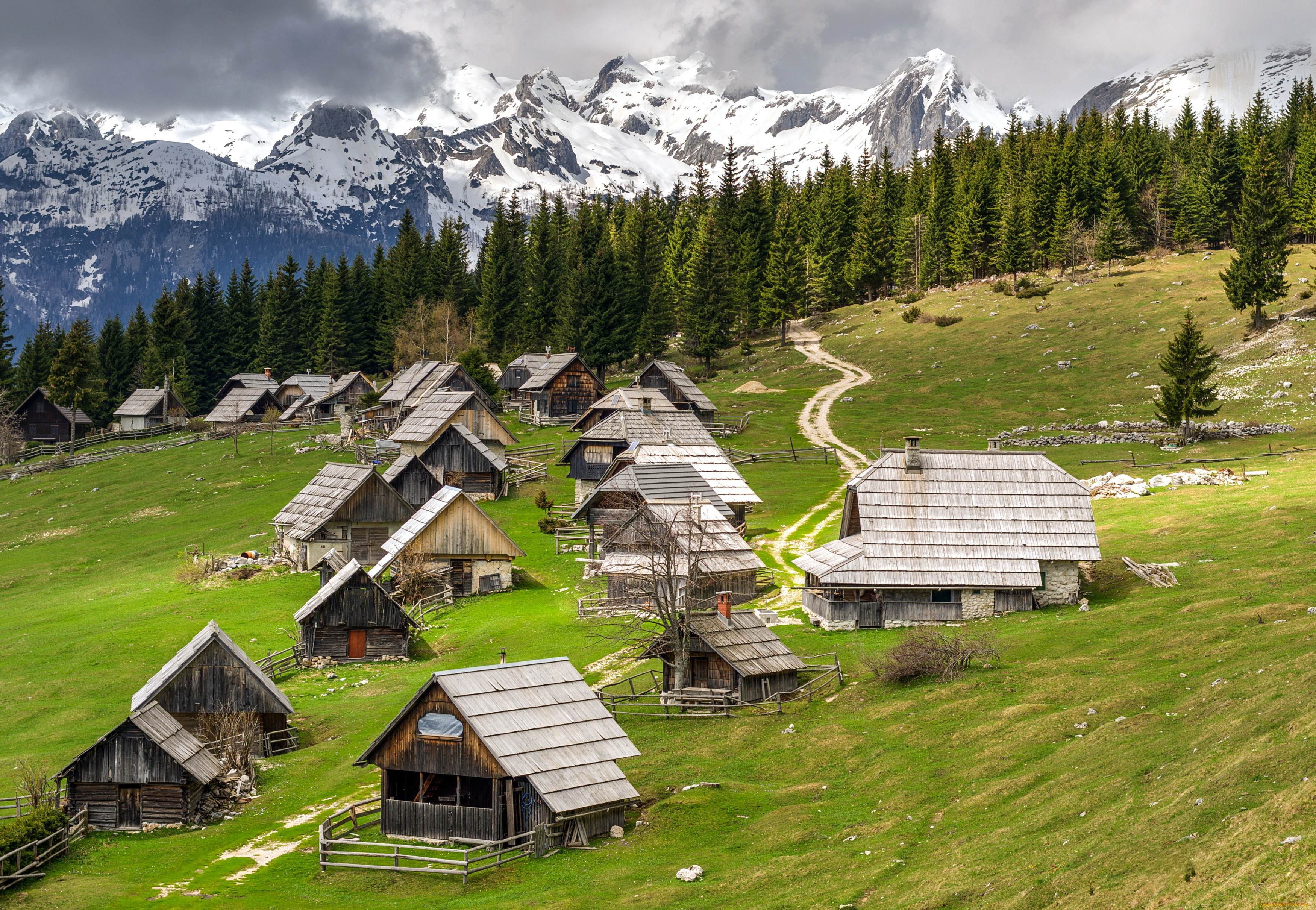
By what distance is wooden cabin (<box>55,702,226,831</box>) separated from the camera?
3228cm

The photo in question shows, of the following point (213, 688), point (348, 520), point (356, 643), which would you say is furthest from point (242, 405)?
point (213, 688)

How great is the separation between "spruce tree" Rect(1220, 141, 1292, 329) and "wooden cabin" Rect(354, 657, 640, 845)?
279 feet

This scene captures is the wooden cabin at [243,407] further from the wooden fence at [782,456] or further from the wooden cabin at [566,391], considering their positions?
the wooden fence at [782,456]

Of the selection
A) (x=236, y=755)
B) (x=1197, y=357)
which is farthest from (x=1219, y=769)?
(x=1197, y=357)

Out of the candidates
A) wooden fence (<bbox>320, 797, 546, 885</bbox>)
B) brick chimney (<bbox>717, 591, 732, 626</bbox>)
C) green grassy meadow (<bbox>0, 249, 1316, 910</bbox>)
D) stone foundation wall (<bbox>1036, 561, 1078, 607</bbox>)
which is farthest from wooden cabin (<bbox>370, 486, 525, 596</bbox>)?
wooden fence (<bbox>320, 797, 546, 885</bbox>)

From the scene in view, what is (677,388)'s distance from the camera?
91.8m

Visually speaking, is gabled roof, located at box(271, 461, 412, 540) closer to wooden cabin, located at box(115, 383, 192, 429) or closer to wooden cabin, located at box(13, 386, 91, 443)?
wooden cabin, located at box(115, 383, 192, 429)

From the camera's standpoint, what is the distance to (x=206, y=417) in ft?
375

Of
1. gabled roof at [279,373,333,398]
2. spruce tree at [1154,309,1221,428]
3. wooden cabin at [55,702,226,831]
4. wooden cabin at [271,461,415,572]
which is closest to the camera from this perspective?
wooden cabin at [55,702,226,831]

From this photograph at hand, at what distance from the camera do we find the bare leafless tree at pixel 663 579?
125 feet

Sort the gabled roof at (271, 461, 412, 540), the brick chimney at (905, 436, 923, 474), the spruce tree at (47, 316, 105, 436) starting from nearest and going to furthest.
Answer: the brick chimney at (905, 436, 923, 474), the gabled roof at (271, 461, 412, 540), the spruce tree at (47, 316, 105, 436)

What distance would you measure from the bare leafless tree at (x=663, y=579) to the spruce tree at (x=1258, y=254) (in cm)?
6441

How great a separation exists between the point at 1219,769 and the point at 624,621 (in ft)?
95.9

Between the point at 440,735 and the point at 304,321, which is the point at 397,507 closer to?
the point at 440,735
